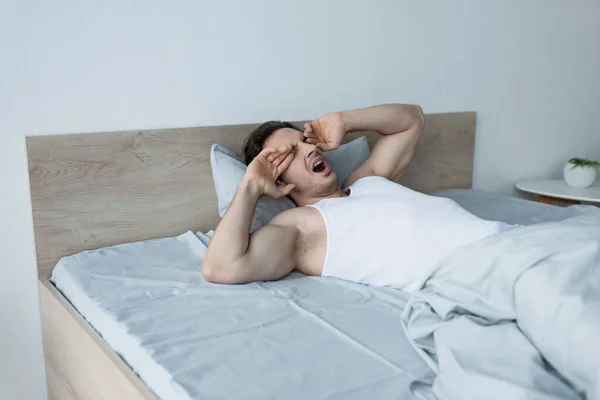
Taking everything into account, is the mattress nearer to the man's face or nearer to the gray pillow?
the gray pillow

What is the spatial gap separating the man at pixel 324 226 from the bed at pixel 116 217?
0.06 metres

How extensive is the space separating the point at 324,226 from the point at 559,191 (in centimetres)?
146

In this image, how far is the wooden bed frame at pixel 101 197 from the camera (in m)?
1.69

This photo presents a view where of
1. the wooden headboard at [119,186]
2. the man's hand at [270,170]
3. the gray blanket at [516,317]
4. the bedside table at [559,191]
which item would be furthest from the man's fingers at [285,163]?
the bedside table at [559,191]

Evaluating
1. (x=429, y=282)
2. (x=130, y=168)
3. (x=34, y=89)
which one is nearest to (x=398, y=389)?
(x=429, y=282)

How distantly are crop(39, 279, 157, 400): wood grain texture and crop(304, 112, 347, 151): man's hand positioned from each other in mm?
865

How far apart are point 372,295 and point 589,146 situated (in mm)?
2176

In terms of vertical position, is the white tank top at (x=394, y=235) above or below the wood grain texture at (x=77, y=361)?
above

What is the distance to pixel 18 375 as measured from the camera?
1.81m

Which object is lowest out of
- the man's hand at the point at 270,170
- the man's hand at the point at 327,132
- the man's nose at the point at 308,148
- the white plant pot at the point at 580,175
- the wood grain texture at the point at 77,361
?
the wood grain texture at the point at 77,361

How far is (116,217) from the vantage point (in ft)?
6.18

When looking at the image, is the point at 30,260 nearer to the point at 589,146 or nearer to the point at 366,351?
the point at 366,351

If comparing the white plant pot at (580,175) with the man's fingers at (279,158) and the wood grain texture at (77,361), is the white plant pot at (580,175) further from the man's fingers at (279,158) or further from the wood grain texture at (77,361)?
the wood grain texture at (77,361)

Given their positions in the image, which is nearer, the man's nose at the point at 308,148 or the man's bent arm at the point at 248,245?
the man's bent arm at the point at 248,245
